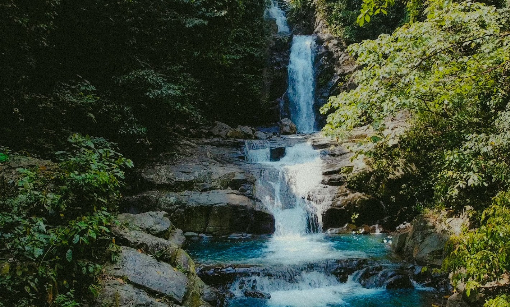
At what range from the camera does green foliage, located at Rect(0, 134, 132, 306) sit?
3.32 meters

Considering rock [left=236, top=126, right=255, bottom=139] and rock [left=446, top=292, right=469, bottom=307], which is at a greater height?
rock [left=236, top=126, right=255, bottom=139]

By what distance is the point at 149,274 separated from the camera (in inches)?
179

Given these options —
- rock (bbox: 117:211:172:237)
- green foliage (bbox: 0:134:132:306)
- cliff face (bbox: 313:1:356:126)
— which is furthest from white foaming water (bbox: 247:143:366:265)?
cliff face (bbox: 313:1:356:126)

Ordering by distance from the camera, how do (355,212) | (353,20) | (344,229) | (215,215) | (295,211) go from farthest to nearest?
(353,20) < (295,211) < (355,212) < (344,229) < (215,215)

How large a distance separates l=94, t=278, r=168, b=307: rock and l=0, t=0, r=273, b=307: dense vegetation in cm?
19

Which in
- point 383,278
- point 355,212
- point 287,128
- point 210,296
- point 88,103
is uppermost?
point 287,128

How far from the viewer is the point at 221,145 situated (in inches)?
593

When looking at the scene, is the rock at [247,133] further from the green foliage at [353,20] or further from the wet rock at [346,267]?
the green foliage at [353,20]

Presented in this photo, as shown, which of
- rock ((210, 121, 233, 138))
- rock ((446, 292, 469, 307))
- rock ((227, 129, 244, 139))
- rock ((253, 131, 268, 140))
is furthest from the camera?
rock ((253, 131, 268, 140))

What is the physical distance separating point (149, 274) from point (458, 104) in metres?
7.58

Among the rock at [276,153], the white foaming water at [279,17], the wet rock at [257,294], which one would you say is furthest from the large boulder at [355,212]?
the white foaming water at [279,17]

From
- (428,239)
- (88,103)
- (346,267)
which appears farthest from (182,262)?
(88,103)

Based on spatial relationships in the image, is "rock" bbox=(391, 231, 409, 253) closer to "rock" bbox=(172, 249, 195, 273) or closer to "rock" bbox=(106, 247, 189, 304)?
"rock" bbox=(172, 249, 195, 273)

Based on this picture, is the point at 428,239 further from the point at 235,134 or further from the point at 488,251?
the point at 235,134
